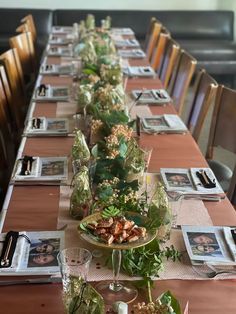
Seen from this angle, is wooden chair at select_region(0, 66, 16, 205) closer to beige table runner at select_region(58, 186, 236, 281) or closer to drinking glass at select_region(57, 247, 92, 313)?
beige table runner at select_region(58, 186, 236, 281)

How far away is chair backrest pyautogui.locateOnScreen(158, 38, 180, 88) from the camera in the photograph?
12.7 feet

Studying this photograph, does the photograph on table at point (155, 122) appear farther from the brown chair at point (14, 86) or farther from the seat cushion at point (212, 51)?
the seat cushion at point (212, 51)

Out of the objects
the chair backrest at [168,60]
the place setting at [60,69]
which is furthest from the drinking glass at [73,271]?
the chair backrest at [168,60]

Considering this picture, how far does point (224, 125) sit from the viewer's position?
8.41 ft

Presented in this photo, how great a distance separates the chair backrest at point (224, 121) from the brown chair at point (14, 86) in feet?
4.05

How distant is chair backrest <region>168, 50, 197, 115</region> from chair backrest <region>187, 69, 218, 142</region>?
334 millimetres

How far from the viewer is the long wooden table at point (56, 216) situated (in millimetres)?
1212

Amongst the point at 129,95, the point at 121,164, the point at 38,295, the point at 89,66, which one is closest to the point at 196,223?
the point at 121,164

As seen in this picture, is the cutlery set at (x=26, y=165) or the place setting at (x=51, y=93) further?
the place setting at (x=51, y=93)

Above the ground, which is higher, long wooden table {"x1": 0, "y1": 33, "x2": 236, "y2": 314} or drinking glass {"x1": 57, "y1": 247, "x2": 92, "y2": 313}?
drinking glass {"x1": 57, "y1": 247, "x2": 92, "y2": 313}

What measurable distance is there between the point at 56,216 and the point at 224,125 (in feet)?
4.07

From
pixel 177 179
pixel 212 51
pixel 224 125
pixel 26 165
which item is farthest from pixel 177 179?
pixel 212 51

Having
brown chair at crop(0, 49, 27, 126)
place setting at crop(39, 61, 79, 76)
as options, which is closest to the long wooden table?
brown chair at crop(0, 49, 27, 126)

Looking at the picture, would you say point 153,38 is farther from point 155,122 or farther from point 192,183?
point 192,183
